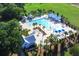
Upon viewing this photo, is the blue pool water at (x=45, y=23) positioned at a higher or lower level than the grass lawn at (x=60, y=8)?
lower

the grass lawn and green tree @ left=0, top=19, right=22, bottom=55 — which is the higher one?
the grass lawn

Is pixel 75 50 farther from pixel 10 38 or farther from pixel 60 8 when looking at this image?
pixel 10 38

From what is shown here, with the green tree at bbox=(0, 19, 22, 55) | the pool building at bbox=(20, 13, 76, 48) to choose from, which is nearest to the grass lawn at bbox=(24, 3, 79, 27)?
the pool building at bbox=(20, 13, 76, 48)

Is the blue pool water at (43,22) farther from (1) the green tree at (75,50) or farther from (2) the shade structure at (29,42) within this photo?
(1) the green tree at (75,50)

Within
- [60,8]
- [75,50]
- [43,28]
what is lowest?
[75,50]

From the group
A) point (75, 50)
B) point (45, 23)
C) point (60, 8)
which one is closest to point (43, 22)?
point (45, 23)

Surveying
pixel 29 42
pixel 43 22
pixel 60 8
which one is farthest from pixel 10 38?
pixel 60 8

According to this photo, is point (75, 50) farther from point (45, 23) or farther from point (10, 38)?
point (10, 38)

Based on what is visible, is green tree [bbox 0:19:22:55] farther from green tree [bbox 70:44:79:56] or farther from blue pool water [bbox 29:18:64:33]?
green tree [bbox 70:44:79:56]

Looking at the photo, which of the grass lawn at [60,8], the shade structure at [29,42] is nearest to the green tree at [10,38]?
the shade structure at [29,42]

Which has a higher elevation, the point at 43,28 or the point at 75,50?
the point at 43,28

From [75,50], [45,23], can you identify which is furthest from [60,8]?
[75,50]

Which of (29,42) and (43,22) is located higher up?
(43,22)
